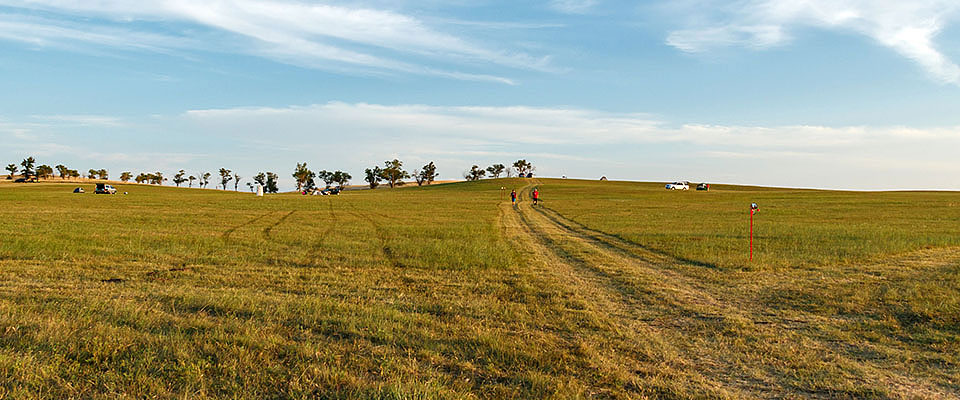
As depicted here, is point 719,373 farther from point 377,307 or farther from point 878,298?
point 878,298

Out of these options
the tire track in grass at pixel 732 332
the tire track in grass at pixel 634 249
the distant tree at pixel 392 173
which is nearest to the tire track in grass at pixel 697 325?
the tire track in grass at pixel 732 332

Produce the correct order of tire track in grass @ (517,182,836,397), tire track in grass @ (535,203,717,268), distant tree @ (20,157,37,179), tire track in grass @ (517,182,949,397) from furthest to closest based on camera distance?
distant tree @ (20,157,37,179) < tire track in grass @ (535,203,717,268) < tire track in grass @ (517,182,836,397) < tire track in grass @ (517,182,949,397)

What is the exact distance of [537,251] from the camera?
19.3m

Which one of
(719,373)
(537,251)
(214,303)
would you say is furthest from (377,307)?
(537,251)

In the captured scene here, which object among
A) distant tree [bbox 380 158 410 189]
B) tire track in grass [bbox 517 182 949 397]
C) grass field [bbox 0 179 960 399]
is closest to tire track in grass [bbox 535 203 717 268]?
grass field [bbox 0 179 960 399]

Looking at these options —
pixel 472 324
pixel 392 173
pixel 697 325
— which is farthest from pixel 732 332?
pixel 392 173

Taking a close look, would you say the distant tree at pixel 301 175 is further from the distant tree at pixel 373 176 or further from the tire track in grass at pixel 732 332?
the tire track in grass at pixel 732 332

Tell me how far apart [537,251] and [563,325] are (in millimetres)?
10964

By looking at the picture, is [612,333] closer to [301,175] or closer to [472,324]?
[472,324]

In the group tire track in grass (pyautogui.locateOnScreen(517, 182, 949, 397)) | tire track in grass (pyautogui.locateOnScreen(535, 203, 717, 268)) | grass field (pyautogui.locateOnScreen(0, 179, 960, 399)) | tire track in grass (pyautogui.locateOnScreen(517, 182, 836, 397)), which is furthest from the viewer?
tire track in grass (pyautogui.locateOnScreen(535, 203, 717, 268))

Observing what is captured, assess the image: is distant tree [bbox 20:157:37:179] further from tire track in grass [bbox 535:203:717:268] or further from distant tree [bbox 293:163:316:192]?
tire track in grass [bbox 535:203:717:268]

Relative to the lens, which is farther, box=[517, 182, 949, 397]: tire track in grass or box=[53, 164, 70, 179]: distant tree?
box=[53, 164, 70, 179]: distant tree

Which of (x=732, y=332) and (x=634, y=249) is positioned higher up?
(x=732, y=332)

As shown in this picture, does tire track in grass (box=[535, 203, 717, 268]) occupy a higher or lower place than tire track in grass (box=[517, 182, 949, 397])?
lower
